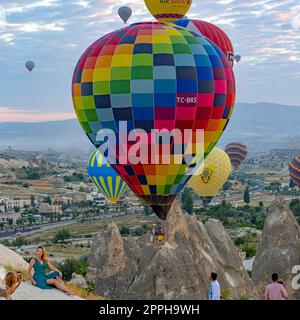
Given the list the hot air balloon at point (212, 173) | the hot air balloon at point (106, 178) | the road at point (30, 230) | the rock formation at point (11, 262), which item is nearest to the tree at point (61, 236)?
the road at point (30, 230)

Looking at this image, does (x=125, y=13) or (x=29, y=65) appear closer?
(x=125, y=13)

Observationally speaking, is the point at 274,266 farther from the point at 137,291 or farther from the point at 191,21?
the point at 191,21

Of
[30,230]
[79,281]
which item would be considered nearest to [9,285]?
[79,281]

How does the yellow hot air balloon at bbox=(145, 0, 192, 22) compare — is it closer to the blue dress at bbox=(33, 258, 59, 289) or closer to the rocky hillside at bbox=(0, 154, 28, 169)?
the blue dress at bbox=(33, 258, 59, 289)

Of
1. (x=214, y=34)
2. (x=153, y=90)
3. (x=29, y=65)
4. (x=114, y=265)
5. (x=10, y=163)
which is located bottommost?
(x=10, y=163)

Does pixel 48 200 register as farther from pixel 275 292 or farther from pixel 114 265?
pixel 275 292

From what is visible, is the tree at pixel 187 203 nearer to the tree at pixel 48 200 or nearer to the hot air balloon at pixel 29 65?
the hot air balloon at pixel 29 65

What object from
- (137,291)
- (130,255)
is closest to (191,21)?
(130,255)
